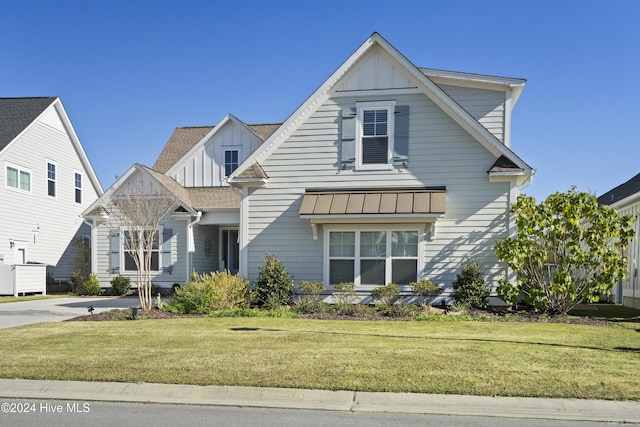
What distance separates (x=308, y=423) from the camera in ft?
19.0

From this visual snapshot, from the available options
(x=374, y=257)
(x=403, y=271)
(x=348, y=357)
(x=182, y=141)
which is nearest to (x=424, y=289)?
(x=403, y=271)

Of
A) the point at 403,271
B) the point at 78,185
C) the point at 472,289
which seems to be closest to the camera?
the point at 472,289

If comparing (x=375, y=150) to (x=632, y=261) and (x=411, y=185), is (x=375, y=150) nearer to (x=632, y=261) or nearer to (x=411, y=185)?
(x=411, y=185)

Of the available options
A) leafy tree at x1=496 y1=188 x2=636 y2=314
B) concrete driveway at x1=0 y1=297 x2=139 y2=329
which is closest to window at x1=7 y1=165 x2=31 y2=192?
concrete driveway at x1=0 y1=297 x2=139 y2=329

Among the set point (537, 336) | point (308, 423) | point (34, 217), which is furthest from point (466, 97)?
point (34, 217)

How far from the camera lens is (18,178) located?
23.1 meters

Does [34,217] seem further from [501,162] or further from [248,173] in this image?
[501,162]

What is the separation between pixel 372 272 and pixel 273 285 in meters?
2.91

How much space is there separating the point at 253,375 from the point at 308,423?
1620 mm

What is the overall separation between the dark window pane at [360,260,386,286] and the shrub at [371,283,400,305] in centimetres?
39

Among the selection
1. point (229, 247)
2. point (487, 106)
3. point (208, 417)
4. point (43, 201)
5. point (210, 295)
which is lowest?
point (208, 417)

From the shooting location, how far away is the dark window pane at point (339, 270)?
15.5m

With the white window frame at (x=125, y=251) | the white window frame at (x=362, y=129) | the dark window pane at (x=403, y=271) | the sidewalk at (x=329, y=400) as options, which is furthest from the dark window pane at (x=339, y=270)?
the sidewalk at (x=329, y=400)

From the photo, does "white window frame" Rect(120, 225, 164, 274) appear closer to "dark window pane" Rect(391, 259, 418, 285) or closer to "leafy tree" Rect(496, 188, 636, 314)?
"dark window pane" Rect(391, 259, 418, 285)
